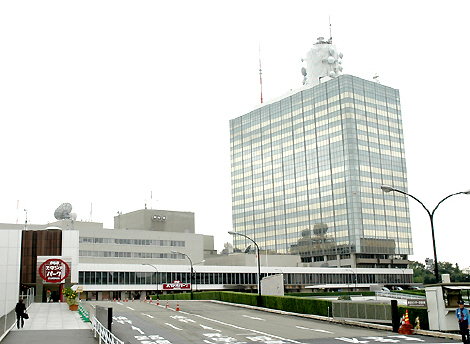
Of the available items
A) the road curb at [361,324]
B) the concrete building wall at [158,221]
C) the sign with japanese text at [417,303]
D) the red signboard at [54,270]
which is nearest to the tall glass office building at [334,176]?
the concrete building wall at [158,221]

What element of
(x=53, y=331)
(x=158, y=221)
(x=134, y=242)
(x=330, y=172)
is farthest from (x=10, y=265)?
(x=330, y=172)

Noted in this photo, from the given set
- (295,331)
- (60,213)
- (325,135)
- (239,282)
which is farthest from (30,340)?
(325,135)

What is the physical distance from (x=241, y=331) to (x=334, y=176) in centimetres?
12798

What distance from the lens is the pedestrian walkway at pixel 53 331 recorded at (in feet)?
83.1

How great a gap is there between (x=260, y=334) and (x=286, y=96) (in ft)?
493

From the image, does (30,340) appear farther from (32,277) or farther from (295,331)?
(32,277)

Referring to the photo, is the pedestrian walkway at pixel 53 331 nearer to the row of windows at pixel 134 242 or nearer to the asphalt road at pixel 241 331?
→ the asphalt road at pixel 241 331

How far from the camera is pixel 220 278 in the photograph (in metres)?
121

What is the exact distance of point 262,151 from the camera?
17975 centimetres

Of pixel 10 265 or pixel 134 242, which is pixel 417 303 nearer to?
pixel 10 265

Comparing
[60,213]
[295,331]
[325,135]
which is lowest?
[295,331]

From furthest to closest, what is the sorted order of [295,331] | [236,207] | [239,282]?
1. [236,207]
2. [239,282]
3. [295,331]

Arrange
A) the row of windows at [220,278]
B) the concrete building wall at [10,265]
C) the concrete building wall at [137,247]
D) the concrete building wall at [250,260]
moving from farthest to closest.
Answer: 1. the concrete building wall at [250,260]
2. the concrete building wall at [137,247]
3. the row of windows at [220,278]
4. the concrete building wall at [10,265]

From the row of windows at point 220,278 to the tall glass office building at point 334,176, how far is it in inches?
200
